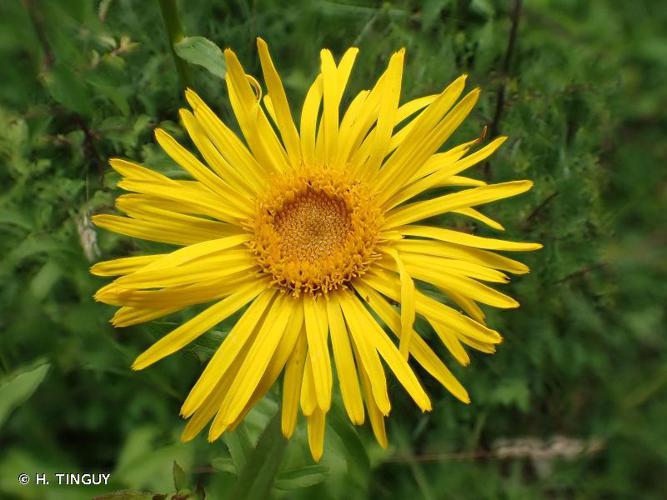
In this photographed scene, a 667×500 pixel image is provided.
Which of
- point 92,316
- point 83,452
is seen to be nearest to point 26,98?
point 92,316

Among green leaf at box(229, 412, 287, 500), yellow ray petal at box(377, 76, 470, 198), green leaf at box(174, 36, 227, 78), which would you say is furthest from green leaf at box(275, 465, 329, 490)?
green leaf at box(174, 36, 227, 78)

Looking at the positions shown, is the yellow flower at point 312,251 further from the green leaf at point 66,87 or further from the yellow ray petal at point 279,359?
the green leaf at point 66,87

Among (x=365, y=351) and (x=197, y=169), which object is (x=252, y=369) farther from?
(x=197, y=169)

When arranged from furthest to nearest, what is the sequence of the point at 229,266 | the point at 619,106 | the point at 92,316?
the point at 619,106 < the point at 92,316 < the point at 229,266

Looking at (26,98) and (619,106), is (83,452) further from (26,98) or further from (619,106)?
(619,106)

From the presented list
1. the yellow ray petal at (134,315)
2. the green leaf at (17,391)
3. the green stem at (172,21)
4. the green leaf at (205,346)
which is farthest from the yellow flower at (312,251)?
the green leaf at (17,391)

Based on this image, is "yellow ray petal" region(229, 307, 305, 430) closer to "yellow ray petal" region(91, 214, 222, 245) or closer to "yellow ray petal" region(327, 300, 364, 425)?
"yellow ray petal" region(327, 300, 364, 425)

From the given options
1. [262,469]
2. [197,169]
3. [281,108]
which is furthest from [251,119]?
[262,469]
